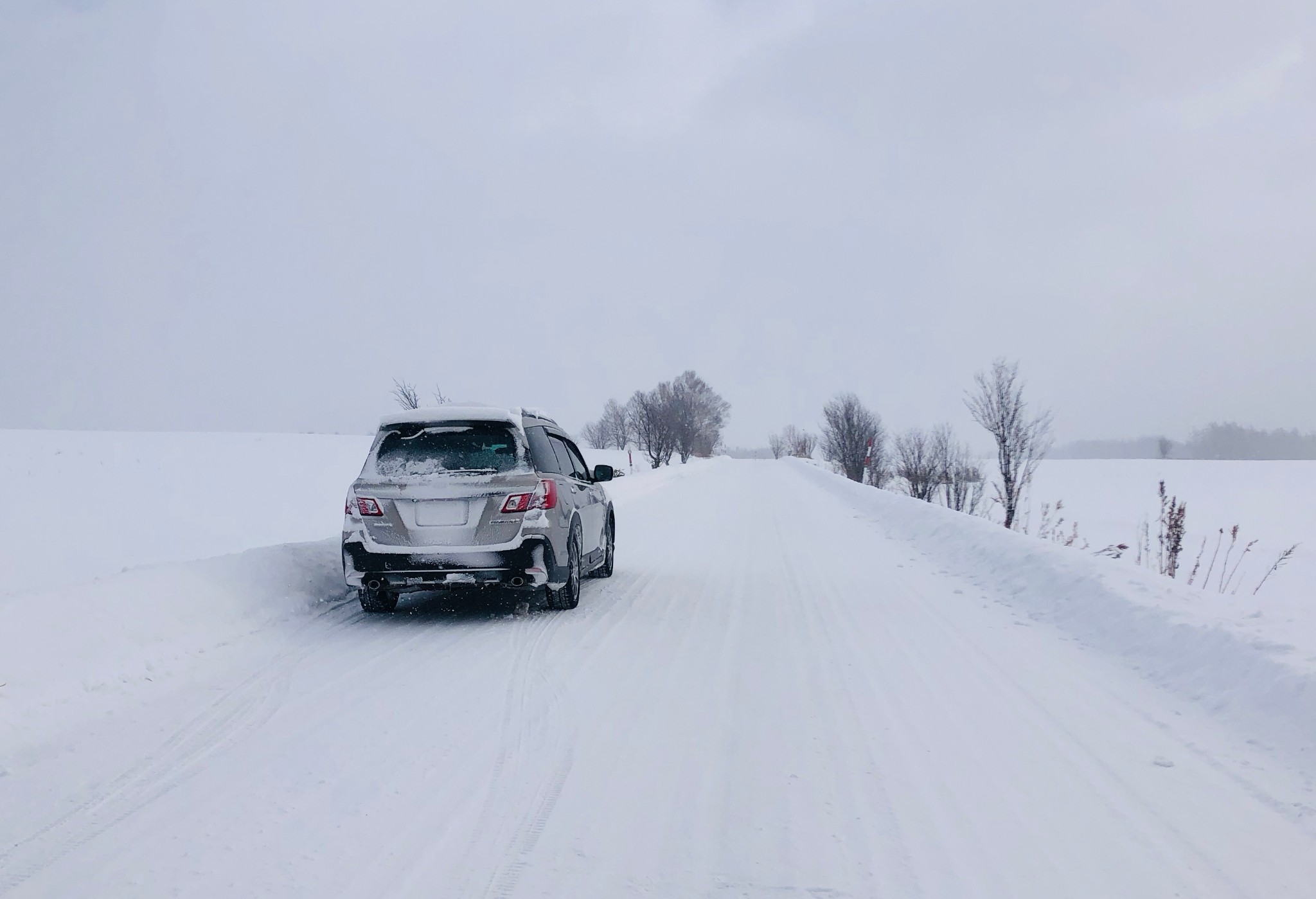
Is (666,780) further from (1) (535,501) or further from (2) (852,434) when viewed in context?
(2) (852,434)

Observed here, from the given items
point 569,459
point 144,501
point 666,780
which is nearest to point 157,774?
point 666,780

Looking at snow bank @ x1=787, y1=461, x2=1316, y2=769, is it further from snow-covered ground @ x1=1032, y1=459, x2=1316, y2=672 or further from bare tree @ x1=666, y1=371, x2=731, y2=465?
bare tree @ x1=666, y1=371, x2=731, y2=465

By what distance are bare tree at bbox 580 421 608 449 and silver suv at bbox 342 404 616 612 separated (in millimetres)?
117770

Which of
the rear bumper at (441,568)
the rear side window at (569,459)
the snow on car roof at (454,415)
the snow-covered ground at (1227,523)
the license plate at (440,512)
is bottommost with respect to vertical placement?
the snow-covered ground at (1227,523)

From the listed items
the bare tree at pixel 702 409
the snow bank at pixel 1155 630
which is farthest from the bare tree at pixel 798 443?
the snow bank at pixel 1155 630

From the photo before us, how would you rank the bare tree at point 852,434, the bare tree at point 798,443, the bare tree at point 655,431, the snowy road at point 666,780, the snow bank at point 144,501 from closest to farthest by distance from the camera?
the snowy road at point 666,780 → the snow bank at point 144,501 → the bare tree at point 852,434 → the bare tree at point 655,431 → the bare tree at point 798,443

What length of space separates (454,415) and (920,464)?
2196cm

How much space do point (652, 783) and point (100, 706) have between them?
3.50m

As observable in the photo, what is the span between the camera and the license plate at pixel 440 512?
270 inches

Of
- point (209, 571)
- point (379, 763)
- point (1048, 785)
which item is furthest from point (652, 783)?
point (209, 571)

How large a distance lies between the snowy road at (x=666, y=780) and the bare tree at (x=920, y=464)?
19.6 m

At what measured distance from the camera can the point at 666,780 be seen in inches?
142

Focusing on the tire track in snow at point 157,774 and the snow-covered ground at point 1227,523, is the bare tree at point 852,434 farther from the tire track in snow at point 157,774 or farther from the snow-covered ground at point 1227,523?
the tire track in snow at point 157,774

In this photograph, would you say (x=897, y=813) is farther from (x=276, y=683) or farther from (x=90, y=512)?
(x=90, y=512)
